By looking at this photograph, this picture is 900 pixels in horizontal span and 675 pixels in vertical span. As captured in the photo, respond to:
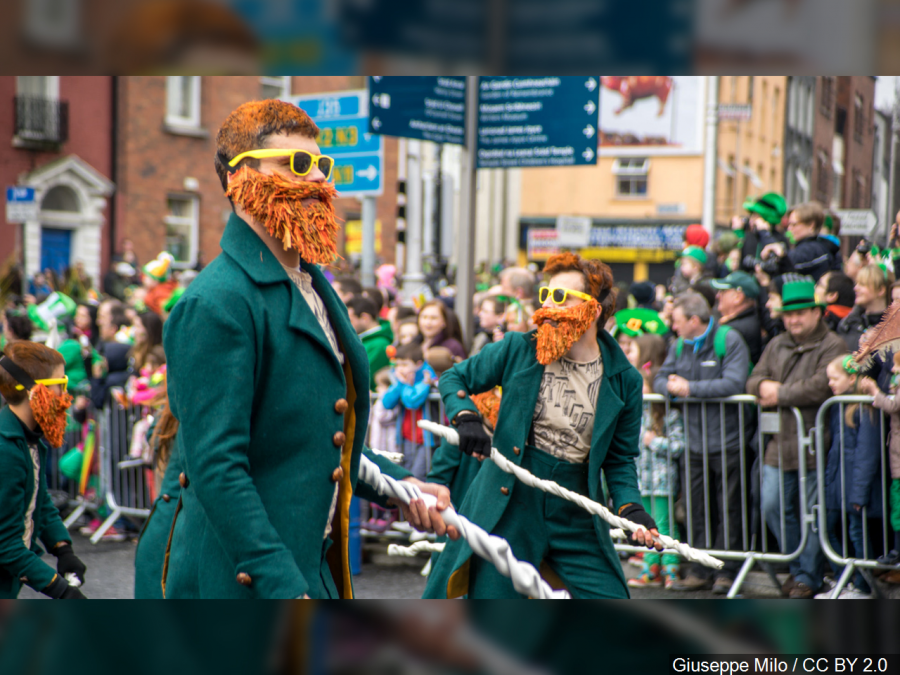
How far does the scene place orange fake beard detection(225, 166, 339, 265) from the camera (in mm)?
2699

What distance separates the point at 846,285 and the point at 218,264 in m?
5.90

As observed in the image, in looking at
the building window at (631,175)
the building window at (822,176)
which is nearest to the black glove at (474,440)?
the building window at (822,176)

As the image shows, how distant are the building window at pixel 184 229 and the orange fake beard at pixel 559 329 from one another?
2444cm

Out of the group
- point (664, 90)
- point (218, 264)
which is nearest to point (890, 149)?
point (218, 264)

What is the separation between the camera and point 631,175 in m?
40.0

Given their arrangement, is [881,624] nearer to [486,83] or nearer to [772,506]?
[772,506]

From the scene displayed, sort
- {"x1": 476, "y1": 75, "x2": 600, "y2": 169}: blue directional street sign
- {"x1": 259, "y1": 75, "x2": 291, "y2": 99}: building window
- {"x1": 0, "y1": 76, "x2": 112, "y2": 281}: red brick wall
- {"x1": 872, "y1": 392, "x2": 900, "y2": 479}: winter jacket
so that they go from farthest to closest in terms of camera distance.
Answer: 1. {"x1": 0, "y1": 76, "x2": 112, "y2": 281}: red brick wall
2. {"x1": 259, "y1": 75, "x2": 291, "y2": 99}: building window
3. {"x1": 476, "y1": 75, "x2": 600, "y2": 169}: blue directional street sign
4. {"x1": 872, "y1": 392, "x2": 900, "y2": 479}: winter jacket

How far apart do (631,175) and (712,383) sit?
33.9 m

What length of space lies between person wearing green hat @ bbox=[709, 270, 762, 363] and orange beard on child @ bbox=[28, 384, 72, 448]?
4830mm

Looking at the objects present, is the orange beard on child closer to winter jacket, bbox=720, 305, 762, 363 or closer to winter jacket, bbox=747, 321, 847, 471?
winter jacket, bbox=747, 321, 847, 471

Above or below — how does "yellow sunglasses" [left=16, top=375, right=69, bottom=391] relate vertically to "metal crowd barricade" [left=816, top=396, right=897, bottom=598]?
above

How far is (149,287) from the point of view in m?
12.0

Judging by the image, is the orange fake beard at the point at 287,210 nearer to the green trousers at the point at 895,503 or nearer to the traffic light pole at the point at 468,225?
the green trousers at the point at 895,503

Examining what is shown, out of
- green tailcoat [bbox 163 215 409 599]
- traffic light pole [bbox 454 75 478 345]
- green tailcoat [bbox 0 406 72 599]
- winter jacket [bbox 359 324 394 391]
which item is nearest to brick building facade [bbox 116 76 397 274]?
traffic light pole [bbox 454 75 478 345]
